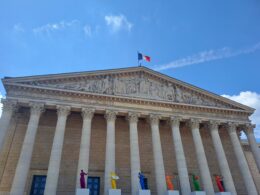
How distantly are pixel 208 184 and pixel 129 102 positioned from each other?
8.26 metres

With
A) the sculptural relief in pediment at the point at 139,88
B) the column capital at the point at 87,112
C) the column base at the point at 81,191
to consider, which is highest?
the sculptural relief in pediment at the point at 139,88

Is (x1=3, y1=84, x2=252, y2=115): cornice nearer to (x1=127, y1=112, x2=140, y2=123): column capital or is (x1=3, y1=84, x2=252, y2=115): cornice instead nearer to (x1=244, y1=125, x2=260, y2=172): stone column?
(x1=127, y1=112, x2=140, y2=123): column capital

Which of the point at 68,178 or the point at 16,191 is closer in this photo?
the point at 16,191

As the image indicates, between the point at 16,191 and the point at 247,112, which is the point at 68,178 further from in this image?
the point at 247,112

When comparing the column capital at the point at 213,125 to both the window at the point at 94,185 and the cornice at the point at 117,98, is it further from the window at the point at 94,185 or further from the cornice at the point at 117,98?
the window at the point at 94,185

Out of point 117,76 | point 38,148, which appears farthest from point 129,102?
point 38,148

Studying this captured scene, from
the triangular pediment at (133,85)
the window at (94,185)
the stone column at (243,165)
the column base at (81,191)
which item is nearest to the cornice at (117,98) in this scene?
the triangular pediment at (133,85)

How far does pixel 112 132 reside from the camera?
16719mm

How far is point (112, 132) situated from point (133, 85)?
4786 mm

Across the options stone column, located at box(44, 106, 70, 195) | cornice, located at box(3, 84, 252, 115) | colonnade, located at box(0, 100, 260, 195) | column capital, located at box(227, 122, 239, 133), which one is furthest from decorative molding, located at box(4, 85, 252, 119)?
column capital, located at box(227, 122, 239, 133)

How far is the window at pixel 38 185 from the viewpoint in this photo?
631 inches

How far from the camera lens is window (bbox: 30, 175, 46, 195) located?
52.5 ft

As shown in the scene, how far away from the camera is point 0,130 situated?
14.9 m

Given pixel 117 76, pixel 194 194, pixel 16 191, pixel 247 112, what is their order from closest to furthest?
pixel 16 191 < pixel 194 194 < pixel 117 76 < pixel 247 112
